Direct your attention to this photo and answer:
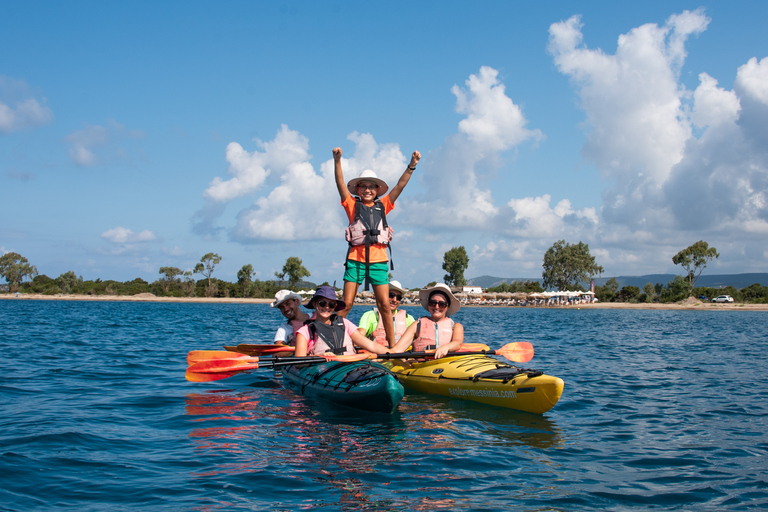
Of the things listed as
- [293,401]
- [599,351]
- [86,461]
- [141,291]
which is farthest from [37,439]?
[141,291]

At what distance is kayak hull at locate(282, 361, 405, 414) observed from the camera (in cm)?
673

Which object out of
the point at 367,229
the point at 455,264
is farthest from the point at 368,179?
the point at 455,264

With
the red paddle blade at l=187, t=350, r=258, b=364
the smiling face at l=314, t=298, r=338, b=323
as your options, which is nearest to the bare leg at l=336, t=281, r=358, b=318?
the smiling face at l=314, t=298, r=338, b=323

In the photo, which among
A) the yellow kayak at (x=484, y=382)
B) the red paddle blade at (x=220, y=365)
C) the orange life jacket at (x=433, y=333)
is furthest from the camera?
the orange life jacket at (x=433, y=333)

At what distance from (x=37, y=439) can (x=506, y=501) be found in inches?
195

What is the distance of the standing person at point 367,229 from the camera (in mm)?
8156

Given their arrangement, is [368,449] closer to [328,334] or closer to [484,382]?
[484,382]

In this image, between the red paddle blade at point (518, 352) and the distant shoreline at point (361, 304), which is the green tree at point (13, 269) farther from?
the red paddle blade at point (518, 352)

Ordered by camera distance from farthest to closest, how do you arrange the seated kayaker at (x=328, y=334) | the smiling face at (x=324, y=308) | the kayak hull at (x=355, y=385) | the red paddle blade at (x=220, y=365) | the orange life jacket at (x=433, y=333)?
the orange life jacket at (x=433, y=333)
the red paddle blade at (x=220, y=365)
the seated kayaker at (x=328, y=334)
the smiling face at (x=324, y=308)
the kayak hull at (x=355, y=385)

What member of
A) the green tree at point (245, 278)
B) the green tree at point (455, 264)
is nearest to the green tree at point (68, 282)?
the green tree at point (245, 278)

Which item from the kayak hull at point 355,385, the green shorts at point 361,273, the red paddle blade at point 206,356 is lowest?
the kayak hull at point 355,385

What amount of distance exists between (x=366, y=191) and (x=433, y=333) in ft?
8.29

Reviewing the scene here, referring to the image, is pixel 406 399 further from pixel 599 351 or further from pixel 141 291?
pixel 141 291

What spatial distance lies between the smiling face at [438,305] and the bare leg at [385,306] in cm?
68
